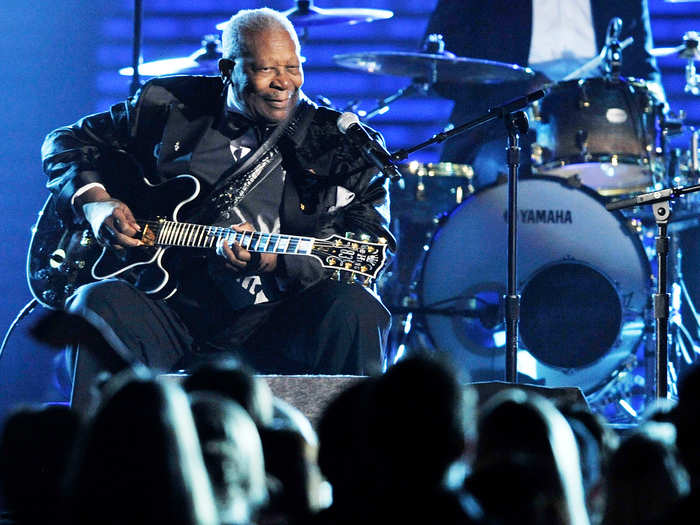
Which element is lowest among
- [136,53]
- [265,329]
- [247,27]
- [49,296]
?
[265,329]

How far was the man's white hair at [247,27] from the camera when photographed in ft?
11.1

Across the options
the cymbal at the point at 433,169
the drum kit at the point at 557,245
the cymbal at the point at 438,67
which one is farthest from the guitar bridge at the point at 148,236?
the cymbal at the point at 438,67

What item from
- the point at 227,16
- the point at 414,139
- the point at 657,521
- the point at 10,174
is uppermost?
the point at 227,16

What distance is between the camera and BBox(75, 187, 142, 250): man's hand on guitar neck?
10.3 ft

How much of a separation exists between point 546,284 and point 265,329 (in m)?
1.86

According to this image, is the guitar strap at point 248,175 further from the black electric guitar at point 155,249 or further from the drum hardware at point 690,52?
the drum hardware at point 690,52

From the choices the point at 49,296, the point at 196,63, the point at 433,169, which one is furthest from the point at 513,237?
the point at 196,63

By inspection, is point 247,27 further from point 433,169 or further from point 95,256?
point 433,169

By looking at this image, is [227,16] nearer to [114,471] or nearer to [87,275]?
[87,275]

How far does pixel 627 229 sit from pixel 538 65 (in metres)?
1.54

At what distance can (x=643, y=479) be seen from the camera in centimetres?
50

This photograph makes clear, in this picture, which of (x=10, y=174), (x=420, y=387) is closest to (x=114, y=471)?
(x=420, y=387)

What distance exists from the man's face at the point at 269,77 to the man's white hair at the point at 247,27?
2cm

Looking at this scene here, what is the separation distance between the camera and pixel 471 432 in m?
0.49
